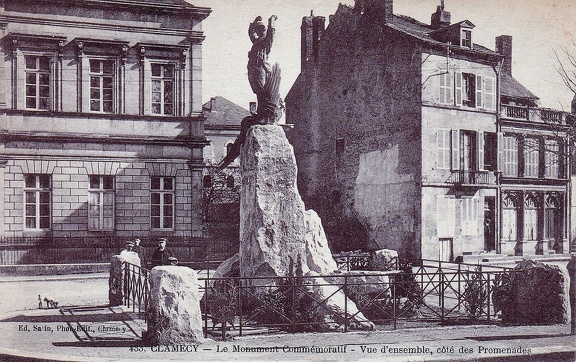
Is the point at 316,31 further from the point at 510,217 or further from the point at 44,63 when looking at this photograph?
the point at 44,63

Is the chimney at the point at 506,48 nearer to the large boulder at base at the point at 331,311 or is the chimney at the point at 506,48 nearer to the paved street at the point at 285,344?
the paved street at the point at 285,344

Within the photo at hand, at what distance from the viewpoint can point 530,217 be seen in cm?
3133

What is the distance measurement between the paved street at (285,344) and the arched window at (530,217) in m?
22.1

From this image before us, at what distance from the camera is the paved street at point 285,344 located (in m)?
7.90

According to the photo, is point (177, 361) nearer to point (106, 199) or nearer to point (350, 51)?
point (106, 199)

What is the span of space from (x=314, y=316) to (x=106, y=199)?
→ 1427cm

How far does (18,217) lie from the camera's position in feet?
69.0

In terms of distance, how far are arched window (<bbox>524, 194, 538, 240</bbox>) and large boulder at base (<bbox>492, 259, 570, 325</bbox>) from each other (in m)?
21.6

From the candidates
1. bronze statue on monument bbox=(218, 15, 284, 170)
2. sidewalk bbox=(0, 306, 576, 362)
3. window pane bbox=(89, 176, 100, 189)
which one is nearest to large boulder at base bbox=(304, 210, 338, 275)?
bronze statue on monument bbox=(218, 15, 284, 170)

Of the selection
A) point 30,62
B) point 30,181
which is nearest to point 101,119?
point 30,62

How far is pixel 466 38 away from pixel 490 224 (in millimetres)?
8751

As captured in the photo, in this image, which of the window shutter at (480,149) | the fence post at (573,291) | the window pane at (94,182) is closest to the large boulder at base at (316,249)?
the fence post at (573,291)

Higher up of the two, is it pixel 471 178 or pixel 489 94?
pixel 489 94

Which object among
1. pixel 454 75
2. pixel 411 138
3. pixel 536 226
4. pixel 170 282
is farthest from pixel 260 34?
pixel 536 226
